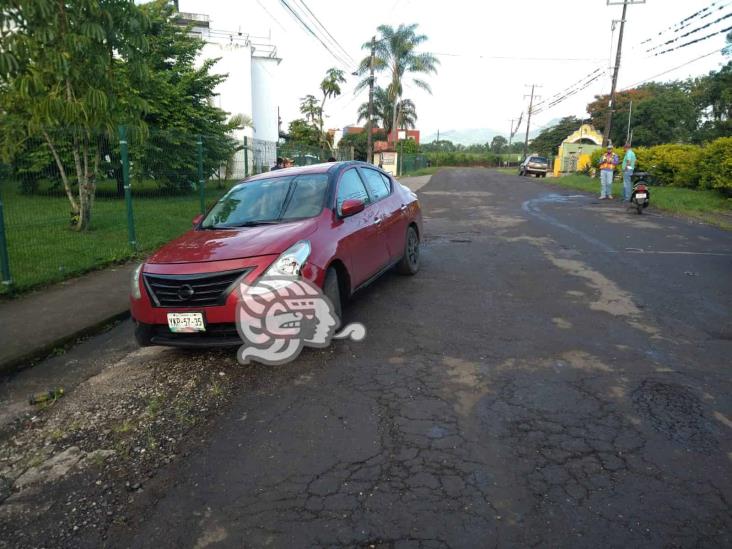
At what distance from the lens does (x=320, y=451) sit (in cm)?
314

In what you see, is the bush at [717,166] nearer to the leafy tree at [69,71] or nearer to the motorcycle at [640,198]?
the motorcycle at [640,198]

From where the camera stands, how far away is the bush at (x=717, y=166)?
1525 centimetres

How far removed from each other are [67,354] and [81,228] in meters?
5.76

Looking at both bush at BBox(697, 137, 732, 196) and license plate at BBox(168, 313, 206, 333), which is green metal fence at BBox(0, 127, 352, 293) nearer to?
license plate at BBox(168, 313, 206, 333)

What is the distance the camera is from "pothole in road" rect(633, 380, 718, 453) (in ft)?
10.3

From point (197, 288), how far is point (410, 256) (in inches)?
143

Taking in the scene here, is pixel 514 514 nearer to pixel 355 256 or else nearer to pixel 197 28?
pixel 355 256

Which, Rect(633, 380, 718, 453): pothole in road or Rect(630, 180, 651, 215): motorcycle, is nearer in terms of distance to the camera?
Rect(633, 380, 718, 453): pothole in road

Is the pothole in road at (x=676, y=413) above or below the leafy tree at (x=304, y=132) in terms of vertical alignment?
below

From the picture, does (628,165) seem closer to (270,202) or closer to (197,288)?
(270,202)

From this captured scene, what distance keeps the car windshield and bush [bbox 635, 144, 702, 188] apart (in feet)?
57.1

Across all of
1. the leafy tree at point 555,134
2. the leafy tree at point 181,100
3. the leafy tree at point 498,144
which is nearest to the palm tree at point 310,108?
the leafy tree at point 181,100

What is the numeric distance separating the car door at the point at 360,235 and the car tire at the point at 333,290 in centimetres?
32

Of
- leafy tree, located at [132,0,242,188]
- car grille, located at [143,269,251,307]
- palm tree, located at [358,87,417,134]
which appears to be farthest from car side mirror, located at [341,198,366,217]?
palm tree, located at [358,87,417,134]
